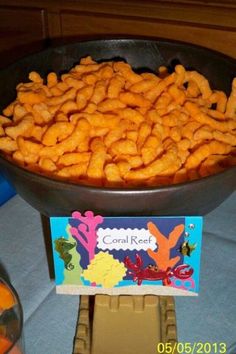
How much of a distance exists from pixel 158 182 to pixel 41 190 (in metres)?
0.14

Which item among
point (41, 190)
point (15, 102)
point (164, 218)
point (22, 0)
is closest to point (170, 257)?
point (164, 218)

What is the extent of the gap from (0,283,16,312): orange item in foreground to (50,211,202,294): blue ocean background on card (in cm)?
8

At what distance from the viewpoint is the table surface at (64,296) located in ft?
1.80

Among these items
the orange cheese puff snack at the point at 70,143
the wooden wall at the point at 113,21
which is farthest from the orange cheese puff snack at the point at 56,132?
the wooden wall at the point at 113,21

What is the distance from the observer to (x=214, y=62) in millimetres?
749

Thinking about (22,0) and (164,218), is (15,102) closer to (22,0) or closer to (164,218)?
(164,218)

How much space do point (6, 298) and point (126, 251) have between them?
15 cm

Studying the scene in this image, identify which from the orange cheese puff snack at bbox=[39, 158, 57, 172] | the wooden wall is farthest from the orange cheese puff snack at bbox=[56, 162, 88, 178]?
the wooden wall

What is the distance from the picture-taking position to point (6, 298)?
0.47 meters

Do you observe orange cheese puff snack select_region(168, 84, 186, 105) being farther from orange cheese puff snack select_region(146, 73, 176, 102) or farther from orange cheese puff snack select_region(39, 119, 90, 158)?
orange cheese puff snack select_region(39, 119, 90, 158)

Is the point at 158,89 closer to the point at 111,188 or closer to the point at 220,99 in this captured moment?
the point at 220,99

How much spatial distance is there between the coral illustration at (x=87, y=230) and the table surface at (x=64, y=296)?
95 millimetres

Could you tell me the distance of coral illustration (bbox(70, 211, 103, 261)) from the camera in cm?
52

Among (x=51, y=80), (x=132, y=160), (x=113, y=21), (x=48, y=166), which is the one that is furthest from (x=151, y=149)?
(x=113, y=21)
